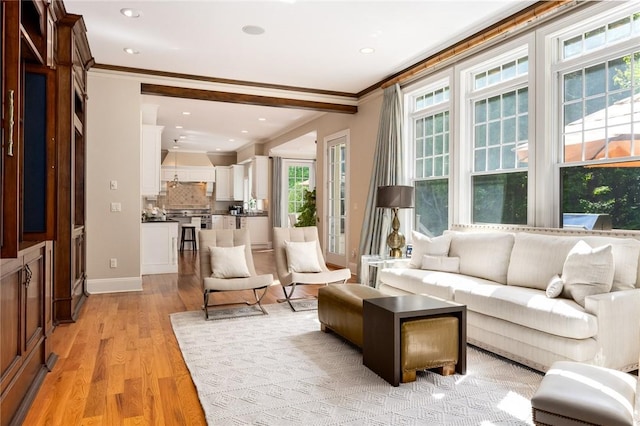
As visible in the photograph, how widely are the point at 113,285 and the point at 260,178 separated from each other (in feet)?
20.1

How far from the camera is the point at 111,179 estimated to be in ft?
18.5

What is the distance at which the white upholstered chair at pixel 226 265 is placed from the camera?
14.4 feet

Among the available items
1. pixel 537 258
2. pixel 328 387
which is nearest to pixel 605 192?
pixel 537 258

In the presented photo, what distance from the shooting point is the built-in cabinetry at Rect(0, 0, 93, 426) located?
2.17 m

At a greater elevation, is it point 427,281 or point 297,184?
point 297,184

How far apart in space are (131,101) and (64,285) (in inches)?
104

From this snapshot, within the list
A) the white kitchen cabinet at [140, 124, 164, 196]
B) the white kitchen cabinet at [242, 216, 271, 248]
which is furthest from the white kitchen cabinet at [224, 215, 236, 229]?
the white kitchen cabinet at [140, 124, 164, 196]

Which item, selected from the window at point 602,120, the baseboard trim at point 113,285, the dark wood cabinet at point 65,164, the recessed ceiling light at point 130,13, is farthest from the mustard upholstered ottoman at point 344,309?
the recessed ceiling light at point 130,13

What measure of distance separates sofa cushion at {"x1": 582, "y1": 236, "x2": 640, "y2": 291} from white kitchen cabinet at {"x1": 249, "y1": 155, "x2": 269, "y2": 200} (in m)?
9.13

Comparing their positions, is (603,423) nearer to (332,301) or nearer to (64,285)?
(332,301)

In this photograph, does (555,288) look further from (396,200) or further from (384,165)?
(384,165)

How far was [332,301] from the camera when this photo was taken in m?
3.66

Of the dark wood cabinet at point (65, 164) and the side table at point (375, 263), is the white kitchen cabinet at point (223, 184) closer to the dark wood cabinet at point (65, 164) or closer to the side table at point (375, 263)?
the side table at point (375, 263)

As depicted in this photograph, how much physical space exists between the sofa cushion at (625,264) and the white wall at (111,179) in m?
5.27
